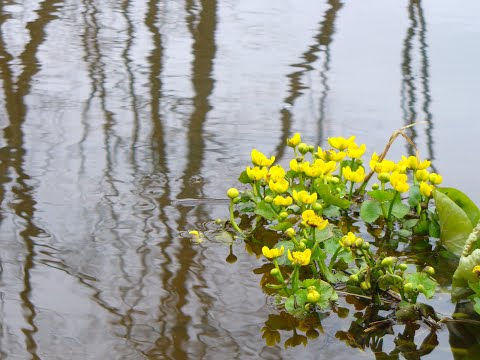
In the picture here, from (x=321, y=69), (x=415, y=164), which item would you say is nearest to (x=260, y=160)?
(x=415, y=164)

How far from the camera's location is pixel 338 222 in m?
3.06

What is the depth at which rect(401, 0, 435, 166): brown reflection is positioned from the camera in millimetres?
4090

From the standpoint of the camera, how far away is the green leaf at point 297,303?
2.43m

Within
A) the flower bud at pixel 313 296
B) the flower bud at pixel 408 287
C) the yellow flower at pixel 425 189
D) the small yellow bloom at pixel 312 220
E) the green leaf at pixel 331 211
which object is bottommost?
the green leaf at pixel 331 211

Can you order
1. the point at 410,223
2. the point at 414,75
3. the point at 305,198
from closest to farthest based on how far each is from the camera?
the point at 305,198, the point at 410,223, the point at 414,75

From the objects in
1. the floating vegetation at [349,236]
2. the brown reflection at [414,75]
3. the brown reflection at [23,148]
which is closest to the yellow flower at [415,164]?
the floating vegetation at [349,236]

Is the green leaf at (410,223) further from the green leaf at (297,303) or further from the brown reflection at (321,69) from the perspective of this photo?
the brown reflection at (321,69)

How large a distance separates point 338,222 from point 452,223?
1.42 ft

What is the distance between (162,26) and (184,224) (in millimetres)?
2736

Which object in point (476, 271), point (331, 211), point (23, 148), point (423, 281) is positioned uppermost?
point (476, 271)

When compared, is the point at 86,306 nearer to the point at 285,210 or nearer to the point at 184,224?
the point at 184,224

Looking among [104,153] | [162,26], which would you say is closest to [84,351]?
[104,153]

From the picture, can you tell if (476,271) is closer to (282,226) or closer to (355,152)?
(282,226)

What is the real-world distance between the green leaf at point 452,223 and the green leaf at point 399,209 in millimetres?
125
